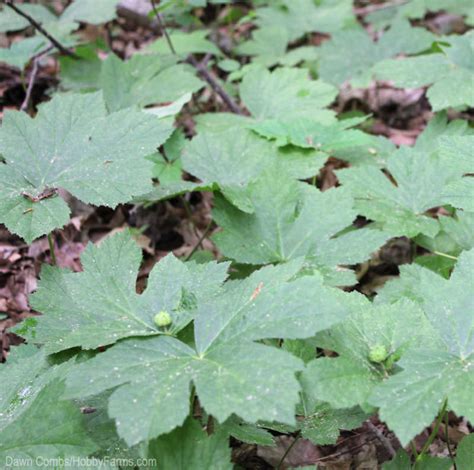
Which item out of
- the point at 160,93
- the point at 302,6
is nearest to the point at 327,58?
the point at 302,6

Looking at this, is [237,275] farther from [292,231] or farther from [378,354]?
[378,354]

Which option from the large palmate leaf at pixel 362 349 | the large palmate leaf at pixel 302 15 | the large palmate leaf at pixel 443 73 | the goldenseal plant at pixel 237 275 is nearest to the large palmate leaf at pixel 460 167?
the goldenseal plant at pixel 237 275

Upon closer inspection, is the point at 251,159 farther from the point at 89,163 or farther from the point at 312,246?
the point at 89,163

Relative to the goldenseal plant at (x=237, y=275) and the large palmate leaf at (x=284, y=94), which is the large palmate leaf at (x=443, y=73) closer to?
the goldenseal plant at (x=237, y=275)

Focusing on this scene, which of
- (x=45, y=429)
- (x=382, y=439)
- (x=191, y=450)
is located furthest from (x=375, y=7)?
(x=45, y=429)

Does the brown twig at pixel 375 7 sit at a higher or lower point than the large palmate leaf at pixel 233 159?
lower

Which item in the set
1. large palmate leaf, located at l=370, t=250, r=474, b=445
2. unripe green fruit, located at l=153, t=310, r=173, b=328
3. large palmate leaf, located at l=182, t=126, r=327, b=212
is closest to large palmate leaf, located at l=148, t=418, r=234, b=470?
unripe green fruit, located at l=153, t=310, r=173, b=328
